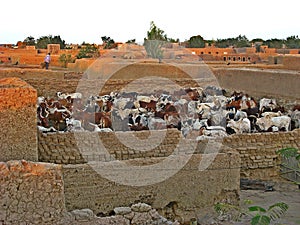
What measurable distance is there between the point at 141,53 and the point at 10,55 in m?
9.04

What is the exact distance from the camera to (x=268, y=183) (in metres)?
10.7

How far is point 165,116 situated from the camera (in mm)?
13148

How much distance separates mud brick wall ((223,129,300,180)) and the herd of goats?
0.71m

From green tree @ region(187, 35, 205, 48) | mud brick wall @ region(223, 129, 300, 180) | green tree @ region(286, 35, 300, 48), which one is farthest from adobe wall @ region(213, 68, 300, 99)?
green tree @ region(187, 35, 205, 48)

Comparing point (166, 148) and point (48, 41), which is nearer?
point (166, 148)

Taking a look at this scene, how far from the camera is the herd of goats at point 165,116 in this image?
12055 mm

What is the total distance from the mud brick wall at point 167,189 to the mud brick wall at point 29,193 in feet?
4.45

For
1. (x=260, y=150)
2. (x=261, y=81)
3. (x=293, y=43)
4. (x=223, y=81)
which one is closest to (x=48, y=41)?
(x=293, y=43)

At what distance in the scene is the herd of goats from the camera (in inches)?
475

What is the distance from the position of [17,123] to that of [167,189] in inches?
94.2

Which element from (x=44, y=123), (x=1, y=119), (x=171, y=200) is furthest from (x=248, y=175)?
(x=1, y=119)

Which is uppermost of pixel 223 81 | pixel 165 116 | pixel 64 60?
pixel 64 60

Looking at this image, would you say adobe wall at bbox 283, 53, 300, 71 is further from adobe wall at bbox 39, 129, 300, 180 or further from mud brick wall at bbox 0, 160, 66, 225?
mud brick wall at bbox 0, 160, 66, 225

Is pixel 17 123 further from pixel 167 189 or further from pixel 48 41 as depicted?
pixel 48 41
